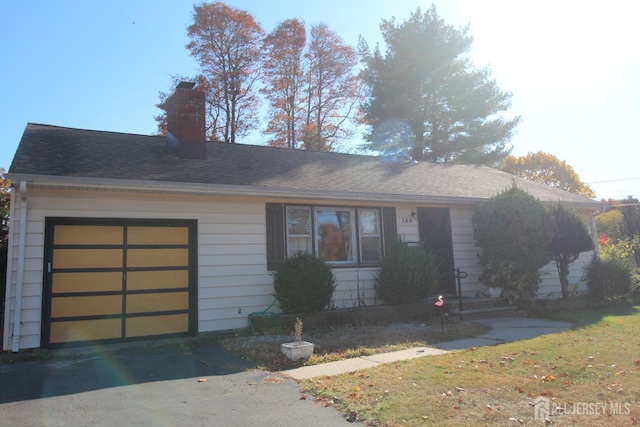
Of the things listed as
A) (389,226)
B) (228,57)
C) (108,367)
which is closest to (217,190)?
(108,367)

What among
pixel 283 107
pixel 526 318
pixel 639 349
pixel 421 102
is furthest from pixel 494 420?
pixel 421 102

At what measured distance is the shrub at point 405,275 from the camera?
10117 mm

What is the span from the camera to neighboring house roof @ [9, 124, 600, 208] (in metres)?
8.30

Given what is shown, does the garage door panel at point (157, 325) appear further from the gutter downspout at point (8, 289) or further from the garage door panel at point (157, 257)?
the gutter downspout at point (8, 289)

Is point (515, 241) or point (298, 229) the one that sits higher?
point (298, 229)

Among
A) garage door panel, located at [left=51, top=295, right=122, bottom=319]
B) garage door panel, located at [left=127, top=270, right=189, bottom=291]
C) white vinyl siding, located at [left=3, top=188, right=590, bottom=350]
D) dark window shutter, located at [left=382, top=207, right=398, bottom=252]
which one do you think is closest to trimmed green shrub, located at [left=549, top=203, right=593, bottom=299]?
dark window shutter, located at [left=382, top=207, right=398, bottom=252]

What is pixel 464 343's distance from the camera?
7652mm

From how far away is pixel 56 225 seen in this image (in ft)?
26.3

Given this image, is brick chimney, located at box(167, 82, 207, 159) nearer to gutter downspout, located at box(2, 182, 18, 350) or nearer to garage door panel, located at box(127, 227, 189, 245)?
garage door panel, located at box(127, 227, 189, 245)

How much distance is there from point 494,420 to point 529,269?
7570mm

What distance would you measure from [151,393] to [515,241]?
336 inches

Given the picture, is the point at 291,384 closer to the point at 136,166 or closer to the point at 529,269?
the point at 136,166

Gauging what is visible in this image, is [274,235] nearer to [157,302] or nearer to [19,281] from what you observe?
[157,302]

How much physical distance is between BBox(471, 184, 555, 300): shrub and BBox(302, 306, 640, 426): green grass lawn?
3711mm
